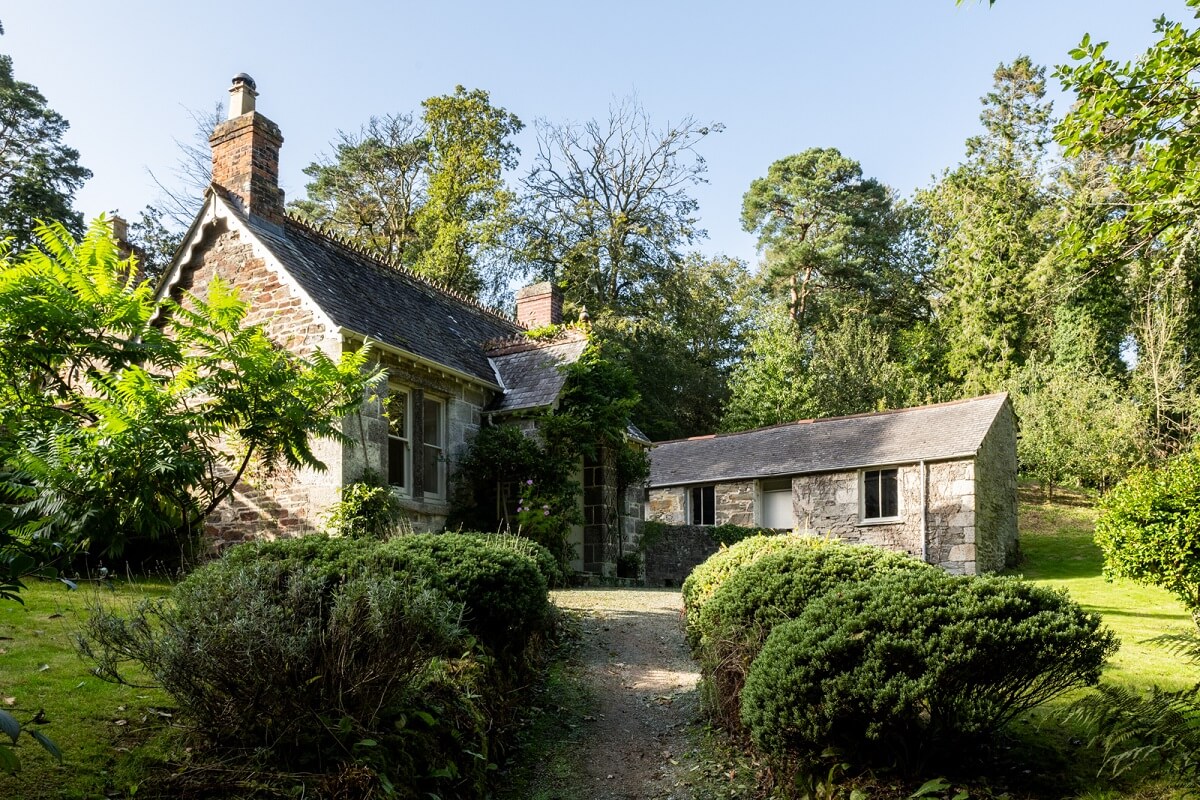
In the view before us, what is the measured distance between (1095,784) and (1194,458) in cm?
940

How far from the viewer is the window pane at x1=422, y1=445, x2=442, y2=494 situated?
15078 millimetres

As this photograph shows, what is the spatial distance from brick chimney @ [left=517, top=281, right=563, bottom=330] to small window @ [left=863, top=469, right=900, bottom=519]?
8499 mm

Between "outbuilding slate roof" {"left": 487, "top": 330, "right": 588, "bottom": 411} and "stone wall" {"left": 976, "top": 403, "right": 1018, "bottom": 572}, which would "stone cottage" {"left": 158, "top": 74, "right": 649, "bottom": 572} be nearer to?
"outbuilding slate roof" {"left": 487, "top": 330, "right": 588, "bottom": 411}

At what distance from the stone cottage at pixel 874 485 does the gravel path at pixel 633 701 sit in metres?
9.62

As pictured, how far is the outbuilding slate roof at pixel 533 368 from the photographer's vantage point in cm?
1599

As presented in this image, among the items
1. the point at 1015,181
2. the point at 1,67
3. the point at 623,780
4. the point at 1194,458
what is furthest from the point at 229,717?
the point at 1015,181

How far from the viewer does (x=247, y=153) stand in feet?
48.4

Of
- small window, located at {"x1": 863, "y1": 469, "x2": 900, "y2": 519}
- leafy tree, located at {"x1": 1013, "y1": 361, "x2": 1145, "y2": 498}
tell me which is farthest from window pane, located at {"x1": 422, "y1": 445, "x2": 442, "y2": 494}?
leafy tree, located at {"x1": 1013, "y1": 361, "x2": 1145, "y2": 498}

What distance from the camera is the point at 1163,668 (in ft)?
28.6

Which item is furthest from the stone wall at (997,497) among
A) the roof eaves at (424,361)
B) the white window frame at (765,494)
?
the roof eaves at (424,361)

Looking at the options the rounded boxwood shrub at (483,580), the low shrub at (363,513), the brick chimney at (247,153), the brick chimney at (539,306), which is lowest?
the rounded boxwood shrub at (483,580)

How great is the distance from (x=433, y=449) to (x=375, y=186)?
2364 centimetres

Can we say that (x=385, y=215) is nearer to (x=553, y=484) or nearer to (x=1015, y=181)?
(x=553, y=484)

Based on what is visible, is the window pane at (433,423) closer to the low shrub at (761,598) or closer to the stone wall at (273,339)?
the stone wall at (273,339)
